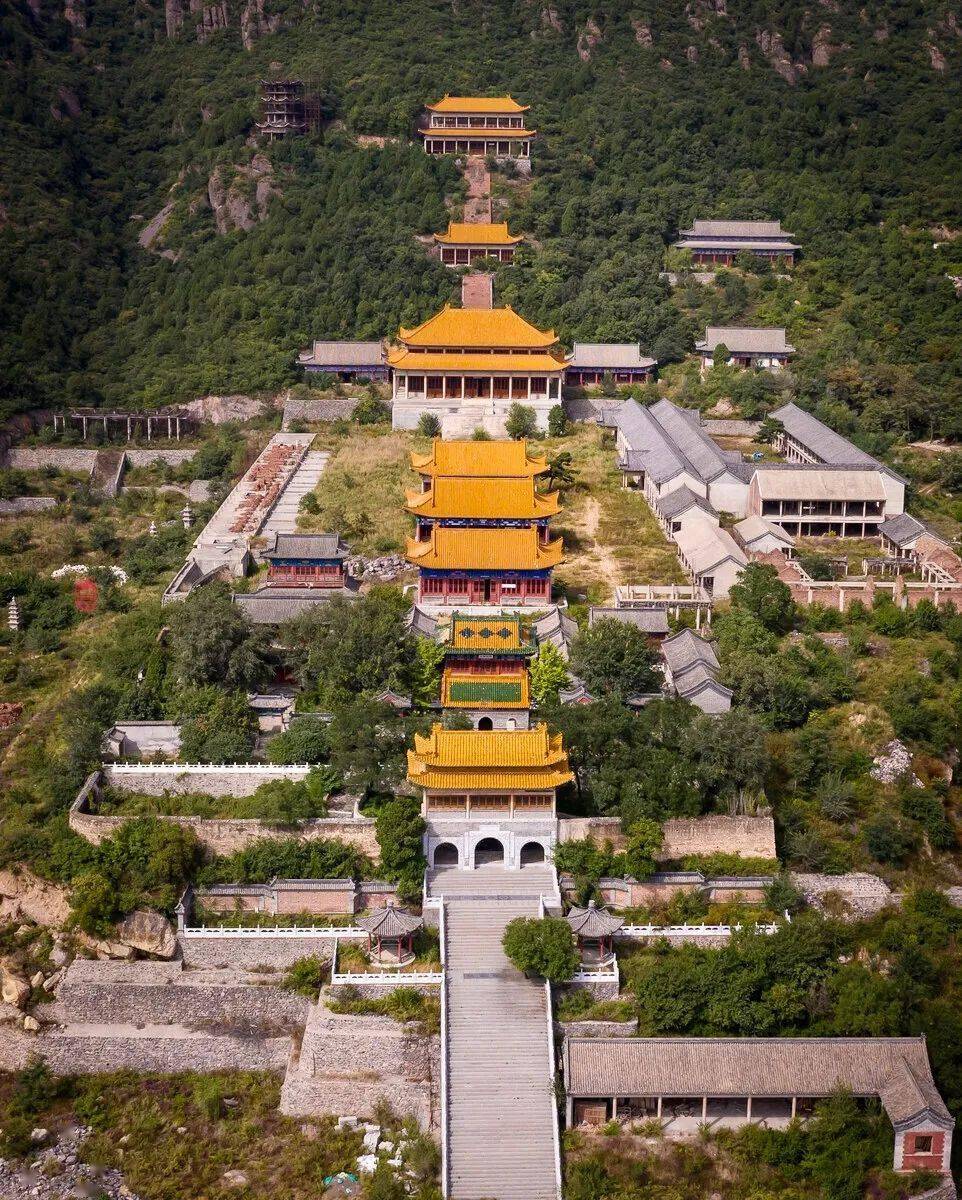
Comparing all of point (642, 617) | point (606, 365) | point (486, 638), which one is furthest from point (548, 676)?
point (606, 365)

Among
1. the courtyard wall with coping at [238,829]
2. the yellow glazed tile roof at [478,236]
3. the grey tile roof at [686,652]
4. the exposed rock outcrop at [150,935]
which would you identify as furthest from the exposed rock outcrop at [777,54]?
the exposed rock outcrop at [150,935]

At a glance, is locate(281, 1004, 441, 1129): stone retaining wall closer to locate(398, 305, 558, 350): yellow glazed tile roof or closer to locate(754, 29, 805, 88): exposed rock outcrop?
locate(398, 305, 558, 350): yellow glazed tile roof

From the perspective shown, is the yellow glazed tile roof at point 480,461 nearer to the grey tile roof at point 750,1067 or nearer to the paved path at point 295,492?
the paved path at point 295,492

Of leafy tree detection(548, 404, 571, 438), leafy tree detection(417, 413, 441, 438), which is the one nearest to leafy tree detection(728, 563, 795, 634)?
leafy tree detection(548, 404, 571, 438)

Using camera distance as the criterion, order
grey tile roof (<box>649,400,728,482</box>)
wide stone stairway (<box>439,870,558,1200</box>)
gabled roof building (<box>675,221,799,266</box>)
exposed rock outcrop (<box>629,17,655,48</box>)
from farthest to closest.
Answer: exposed rock outcrop (<box>629,17,655,48</box>) < gabled roof building (<box>675,221,799,266</box>) < grey tile roof (<box>649,400,728,482</box>) < wide stone stairway (<box>439,870,558,1200</box>)

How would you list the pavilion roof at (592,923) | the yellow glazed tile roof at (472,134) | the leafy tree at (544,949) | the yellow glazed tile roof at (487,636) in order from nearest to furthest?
the leafy tree at (544,949)
the pavilion roof at (592,923)
the yellow glazed tile roof at (487,636)
the yellow glazed tile roof at (472,134)
